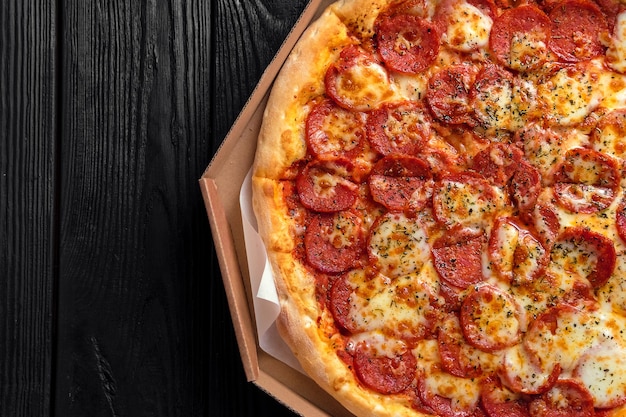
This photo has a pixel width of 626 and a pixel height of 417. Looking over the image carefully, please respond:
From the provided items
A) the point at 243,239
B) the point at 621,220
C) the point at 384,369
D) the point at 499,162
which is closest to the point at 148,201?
the point at 243,239

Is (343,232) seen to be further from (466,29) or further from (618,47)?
(618,47)

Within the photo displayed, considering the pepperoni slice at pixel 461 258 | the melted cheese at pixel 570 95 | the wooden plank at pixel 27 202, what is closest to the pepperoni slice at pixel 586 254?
the pepperoni slice at pixel 461 258

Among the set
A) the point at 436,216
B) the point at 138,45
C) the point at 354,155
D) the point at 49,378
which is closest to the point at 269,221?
the point at 354,155

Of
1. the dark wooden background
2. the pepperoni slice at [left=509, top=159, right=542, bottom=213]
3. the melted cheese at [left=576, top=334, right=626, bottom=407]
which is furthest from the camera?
the dark wooden background

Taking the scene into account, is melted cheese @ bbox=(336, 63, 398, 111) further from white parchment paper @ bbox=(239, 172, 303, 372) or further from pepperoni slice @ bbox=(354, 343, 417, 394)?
pepperoni slice @ bbox=(354, 343, 417, 394)

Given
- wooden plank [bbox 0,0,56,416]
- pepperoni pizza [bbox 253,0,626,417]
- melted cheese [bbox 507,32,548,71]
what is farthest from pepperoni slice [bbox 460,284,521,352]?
wooden plank [bbox 0,0,56,416]

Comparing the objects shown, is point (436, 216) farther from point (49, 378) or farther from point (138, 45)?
point (49, 378)

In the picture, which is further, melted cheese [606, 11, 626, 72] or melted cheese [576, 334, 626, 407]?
A: melted cheese [606, 11, 626, 72]
